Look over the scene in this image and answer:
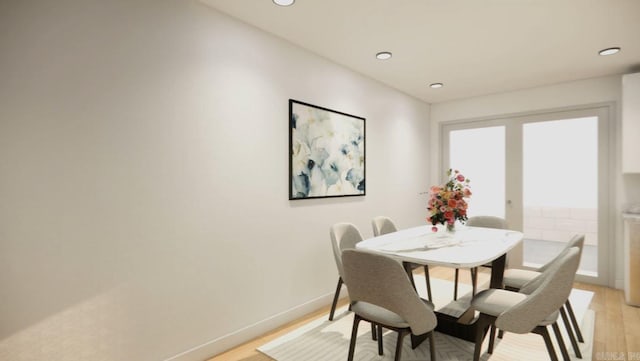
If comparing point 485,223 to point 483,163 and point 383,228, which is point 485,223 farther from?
point 483,163

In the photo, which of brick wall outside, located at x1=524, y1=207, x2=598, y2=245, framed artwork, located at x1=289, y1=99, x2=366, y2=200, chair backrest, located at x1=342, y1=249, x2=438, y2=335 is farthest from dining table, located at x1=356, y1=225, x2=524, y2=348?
brick wall outside, located at x1=524, y1=207, x2=598, y2=245

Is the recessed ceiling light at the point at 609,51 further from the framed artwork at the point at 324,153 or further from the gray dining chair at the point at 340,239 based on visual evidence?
the gray dining chair at the point at 340,239

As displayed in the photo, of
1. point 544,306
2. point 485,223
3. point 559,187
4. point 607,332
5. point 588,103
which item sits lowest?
point 607,332

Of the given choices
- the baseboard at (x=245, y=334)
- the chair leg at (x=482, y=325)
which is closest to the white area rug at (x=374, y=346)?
the baseboard at (x=245, y=334)

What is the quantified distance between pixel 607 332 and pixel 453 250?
1.73 meters

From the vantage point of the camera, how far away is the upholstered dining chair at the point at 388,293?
5.64 feet

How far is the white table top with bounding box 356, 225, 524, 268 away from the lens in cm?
201

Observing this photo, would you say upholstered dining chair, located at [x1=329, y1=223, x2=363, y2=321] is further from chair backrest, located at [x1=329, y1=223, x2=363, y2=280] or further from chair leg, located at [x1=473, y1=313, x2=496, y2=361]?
chair leg, located at [x1=473, y1=313, x2=496, y2=361]

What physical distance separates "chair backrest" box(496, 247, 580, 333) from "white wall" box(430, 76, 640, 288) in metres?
3.00

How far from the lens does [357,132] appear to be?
371 cm

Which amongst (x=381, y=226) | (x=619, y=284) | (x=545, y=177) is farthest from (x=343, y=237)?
(x=619, y=284)

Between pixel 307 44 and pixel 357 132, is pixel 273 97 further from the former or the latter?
pixel 357 132

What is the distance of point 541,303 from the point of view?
170cm

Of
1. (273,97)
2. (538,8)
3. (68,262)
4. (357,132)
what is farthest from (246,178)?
(538,8)
